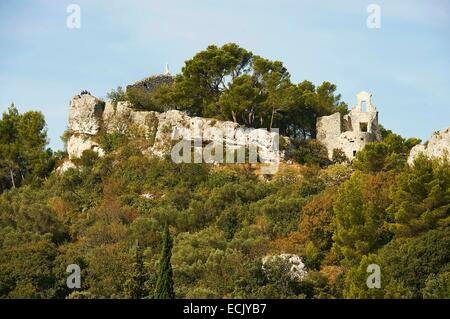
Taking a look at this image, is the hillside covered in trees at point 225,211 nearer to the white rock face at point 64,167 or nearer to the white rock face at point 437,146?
the white rock face at point 64,167

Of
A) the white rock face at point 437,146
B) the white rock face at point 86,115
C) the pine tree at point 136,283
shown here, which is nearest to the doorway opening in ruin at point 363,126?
the white rock face at point 437,146

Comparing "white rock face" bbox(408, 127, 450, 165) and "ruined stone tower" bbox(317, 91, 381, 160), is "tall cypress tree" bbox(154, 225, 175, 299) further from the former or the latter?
"ruined stone tower" bbox(317, 91, 381, 160)

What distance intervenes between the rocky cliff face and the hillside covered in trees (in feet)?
2.20

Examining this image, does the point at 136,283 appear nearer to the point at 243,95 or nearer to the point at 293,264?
the point at 293,264

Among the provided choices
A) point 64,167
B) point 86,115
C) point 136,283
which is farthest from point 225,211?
point 86,115

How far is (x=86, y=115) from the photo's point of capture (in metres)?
52.2

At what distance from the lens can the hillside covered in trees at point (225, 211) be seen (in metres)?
36.7

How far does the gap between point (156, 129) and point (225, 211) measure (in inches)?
310

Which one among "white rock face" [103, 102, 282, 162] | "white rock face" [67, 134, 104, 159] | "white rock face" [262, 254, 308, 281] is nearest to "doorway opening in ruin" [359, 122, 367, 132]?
"white rock face" [103, 102, 282, 162]

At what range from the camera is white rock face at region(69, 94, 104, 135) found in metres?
52.1

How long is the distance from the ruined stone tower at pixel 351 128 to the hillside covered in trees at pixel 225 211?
25.4 inches
